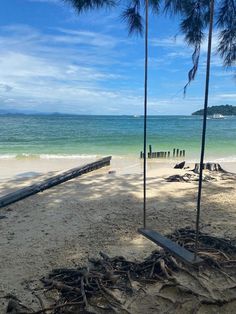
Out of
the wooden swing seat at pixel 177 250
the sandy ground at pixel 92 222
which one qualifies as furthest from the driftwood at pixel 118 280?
the wooden swing seat at pixel 177 250

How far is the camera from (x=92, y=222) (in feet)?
13.4

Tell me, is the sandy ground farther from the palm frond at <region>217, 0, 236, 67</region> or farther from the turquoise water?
the turquoise water

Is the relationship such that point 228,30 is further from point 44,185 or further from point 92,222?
point 44,185

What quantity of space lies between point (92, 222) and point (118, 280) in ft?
5.36

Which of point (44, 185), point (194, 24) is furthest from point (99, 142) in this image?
point (194, 24)

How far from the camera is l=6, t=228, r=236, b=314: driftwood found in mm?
2211

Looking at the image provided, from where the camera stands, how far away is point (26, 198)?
529cm

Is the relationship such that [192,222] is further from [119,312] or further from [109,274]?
[119,312]

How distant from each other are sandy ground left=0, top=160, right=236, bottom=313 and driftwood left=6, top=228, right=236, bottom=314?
13 centimetres

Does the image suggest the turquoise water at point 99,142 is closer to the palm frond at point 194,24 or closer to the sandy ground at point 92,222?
the sandy ground at point 92,222

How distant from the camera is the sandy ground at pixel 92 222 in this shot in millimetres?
2914

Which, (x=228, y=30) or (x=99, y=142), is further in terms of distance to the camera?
(x=99, y=142)

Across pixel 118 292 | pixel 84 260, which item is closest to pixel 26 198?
pixel 84 260

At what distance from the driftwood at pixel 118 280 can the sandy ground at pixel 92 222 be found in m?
0.13
